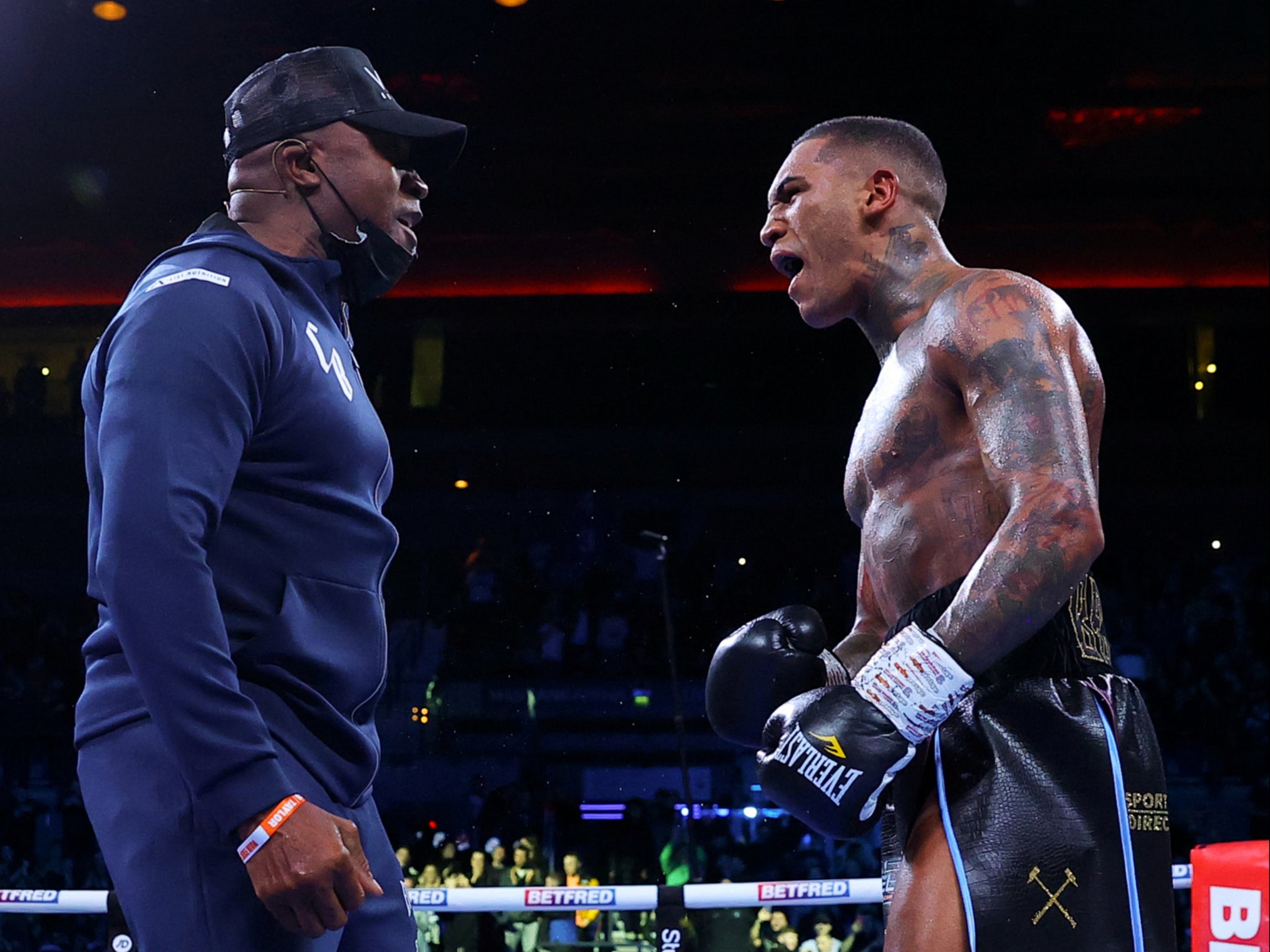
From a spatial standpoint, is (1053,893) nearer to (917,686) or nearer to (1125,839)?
(1125,839)

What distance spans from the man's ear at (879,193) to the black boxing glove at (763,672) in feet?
1.83

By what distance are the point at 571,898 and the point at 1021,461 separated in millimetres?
2261

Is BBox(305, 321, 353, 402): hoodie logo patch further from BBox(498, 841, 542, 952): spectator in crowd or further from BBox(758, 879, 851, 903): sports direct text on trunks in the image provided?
BBox(498, 841, 542, 952): spectator in crowd

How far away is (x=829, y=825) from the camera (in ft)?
4.45

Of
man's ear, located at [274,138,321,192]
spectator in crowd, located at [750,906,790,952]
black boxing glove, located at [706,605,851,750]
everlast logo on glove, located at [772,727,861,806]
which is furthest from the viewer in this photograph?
spectator in crowd, located at [750,906,790,952]

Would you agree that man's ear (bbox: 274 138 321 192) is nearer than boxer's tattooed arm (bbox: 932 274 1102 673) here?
No

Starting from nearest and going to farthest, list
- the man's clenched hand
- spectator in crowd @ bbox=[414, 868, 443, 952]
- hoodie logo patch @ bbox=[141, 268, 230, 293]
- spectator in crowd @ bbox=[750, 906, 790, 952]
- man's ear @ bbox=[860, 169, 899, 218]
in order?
the man's clenched hand, hoodie logo patch @ bbox=[141, 268, 230, 293], man's ear @ bbox=[860, 169, 899, 218], spectator in crowd @ bbox=[414, 868, 443, 952], spectator in crowd @ bbox=[750, 906, 790, 952]

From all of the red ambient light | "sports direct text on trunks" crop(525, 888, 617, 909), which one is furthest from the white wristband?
the red ambient light

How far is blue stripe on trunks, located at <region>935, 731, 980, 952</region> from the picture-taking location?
133 centimetres

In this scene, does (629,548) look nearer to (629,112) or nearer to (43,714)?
(629,112)

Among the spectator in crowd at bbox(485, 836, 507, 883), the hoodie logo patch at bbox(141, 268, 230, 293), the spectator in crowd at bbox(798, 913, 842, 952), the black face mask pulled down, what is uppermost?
the black face mask pulled down

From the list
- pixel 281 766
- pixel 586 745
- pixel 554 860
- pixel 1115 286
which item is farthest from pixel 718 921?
pixel 1115 286

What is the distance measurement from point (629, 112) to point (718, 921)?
488 cm

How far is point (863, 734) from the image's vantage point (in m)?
1.34
